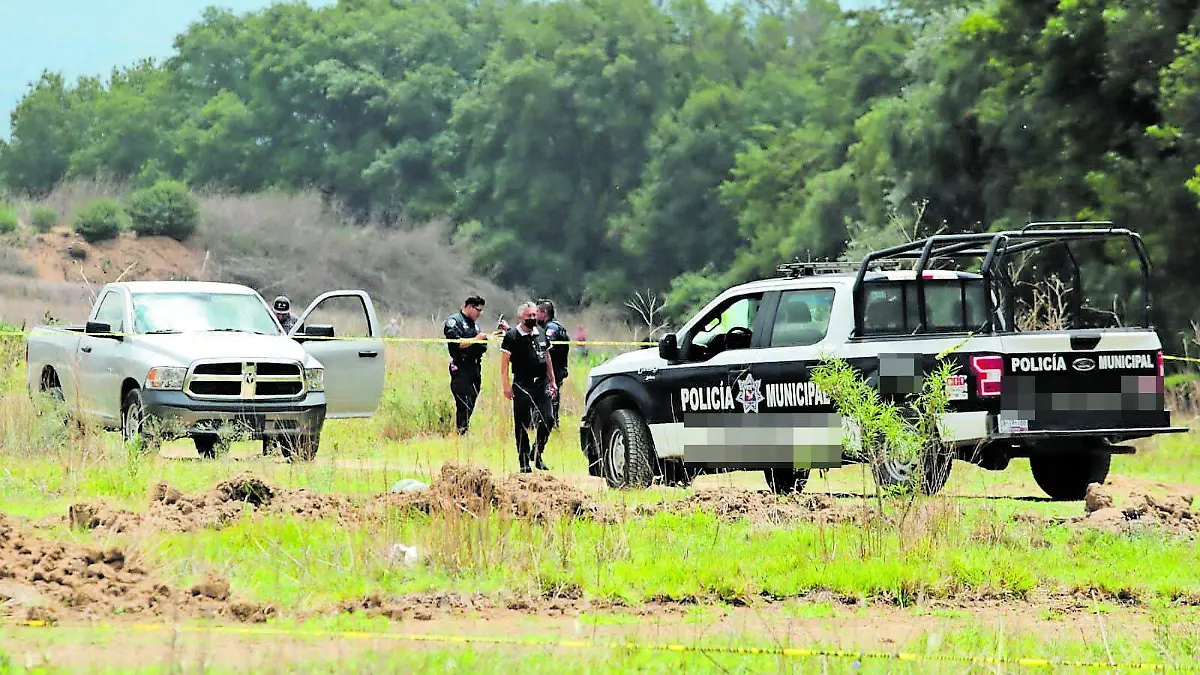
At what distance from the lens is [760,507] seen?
1337cm

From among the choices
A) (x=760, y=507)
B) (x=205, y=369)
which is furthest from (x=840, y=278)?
(x=205, y=369)

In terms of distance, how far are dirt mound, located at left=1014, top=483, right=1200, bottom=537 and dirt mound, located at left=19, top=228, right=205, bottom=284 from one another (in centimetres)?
5414

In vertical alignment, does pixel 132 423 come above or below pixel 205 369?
below

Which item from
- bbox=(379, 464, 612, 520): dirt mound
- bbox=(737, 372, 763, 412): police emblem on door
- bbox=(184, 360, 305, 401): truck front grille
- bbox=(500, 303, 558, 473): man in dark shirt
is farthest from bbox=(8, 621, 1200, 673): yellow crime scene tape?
bbox=(184, 360, 305, 401): truck front grille

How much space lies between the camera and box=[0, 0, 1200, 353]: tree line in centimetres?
6025

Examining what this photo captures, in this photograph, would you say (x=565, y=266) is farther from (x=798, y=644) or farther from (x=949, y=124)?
(x=798, y=644)

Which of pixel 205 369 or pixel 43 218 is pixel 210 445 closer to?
pixel 205 369

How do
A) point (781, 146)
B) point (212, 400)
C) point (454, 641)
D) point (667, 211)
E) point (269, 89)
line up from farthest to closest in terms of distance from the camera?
point (269, 89), point (667, 211), point (781, 146), point (212, 400), point (454, 641)

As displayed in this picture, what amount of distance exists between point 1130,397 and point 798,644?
6795 millimetres

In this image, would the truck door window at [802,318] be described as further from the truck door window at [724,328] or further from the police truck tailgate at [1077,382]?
the police truck tailgate at [1077,382]

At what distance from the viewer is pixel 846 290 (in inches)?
576

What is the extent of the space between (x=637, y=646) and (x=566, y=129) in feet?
247

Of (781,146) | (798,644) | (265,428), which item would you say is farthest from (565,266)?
(798,644)

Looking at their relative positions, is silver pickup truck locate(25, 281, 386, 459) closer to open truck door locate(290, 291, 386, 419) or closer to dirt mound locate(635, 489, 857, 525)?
open truck door locate(290, 291, 386, 419)
